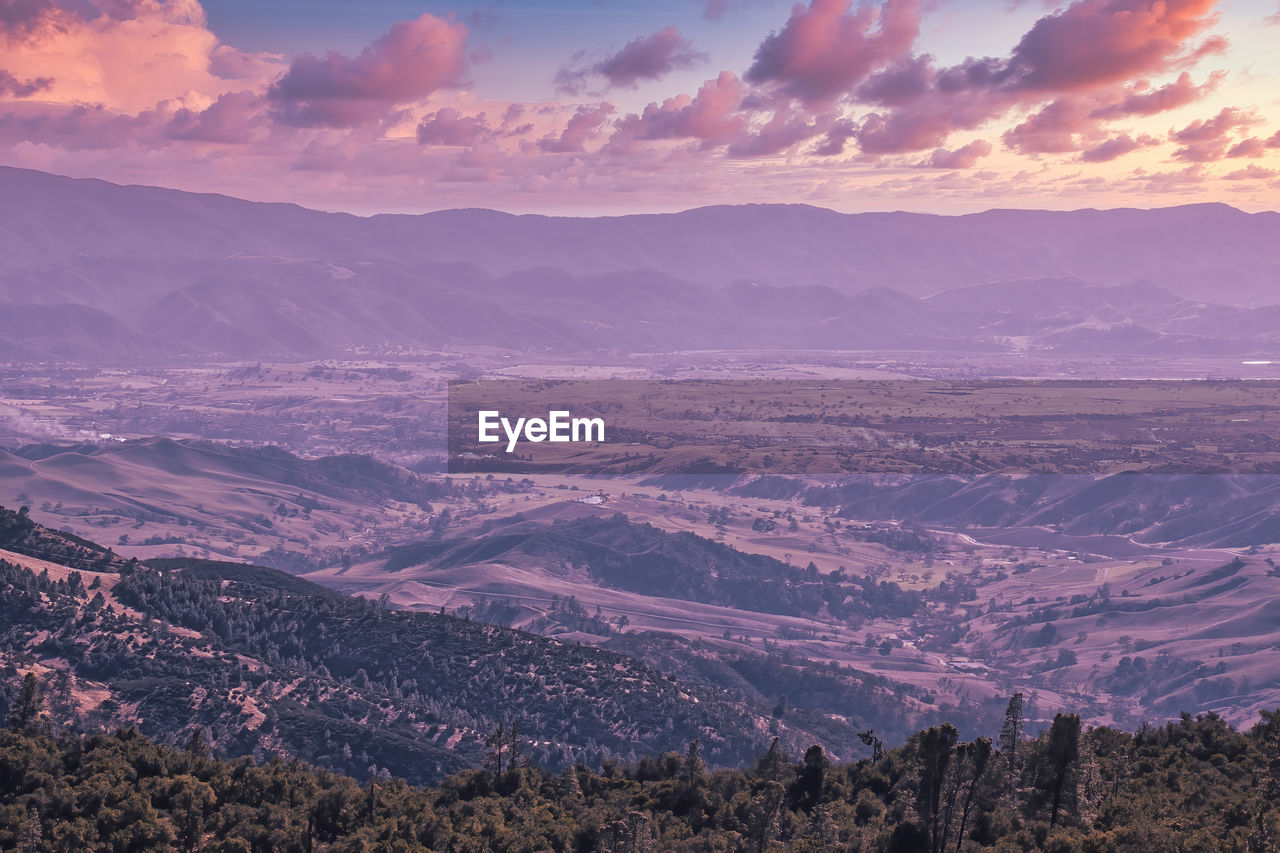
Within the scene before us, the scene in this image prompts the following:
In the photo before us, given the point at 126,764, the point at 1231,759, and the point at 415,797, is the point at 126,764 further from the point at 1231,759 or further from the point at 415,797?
the point at 1231,759

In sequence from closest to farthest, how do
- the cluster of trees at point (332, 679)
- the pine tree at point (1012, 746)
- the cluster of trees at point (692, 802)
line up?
the cluster of trees at point (692, 802), the pine tree at point (1012, 746), the cluster of trees at point (332, 679)

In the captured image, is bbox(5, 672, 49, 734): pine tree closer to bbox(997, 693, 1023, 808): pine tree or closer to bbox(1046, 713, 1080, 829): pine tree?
bbox(997, 693, 1023, 808): pine tree

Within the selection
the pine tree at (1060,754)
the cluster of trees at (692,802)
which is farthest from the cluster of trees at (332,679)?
the pine tree at (1060,754)

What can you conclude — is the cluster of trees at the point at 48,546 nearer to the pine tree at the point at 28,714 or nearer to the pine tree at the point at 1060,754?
the pine tree at the point at 28,714

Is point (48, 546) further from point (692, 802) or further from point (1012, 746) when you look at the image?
point (1012, 746)

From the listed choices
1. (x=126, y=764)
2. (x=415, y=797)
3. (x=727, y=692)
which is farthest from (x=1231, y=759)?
(x=727, y=692)

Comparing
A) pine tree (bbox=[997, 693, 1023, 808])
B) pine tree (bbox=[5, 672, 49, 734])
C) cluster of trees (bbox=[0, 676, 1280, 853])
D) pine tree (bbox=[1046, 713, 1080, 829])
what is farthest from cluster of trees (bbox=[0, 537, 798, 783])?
pine tree (bbox=[1046, 713, 1080, 829])

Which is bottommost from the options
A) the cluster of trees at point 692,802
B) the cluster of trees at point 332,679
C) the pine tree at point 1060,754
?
the cluster of trees at point 332,679

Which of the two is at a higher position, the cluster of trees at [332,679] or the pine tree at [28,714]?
the pine tree at [28,714]
